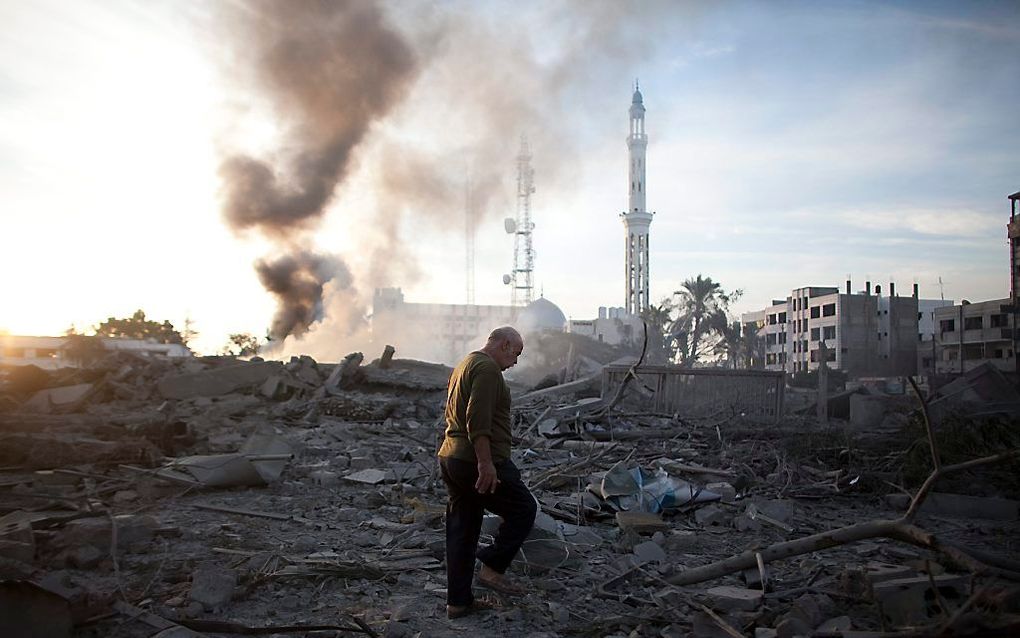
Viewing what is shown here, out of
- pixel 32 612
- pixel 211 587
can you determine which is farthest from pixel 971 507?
pixel 32 612

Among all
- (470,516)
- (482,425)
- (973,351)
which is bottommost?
(470,516)

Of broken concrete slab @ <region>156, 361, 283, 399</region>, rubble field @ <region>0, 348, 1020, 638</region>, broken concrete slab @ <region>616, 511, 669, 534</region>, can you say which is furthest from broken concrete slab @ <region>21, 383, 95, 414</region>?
broken concrete slab @ <region>616, 511, 669, 534</region>

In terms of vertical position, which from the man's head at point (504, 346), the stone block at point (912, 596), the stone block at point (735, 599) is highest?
the man's head at point (504, 346)

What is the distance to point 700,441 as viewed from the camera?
10.8m

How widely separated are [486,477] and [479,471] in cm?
6

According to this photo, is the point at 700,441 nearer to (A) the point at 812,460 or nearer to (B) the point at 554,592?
(A) the point at 812,460

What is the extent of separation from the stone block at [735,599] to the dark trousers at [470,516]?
1.18 m

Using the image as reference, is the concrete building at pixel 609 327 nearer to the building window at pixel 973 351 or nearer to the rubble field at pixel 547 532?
the building window at pixel 973 351

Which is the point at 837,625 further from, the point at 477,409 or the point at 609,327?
the point at 609,327

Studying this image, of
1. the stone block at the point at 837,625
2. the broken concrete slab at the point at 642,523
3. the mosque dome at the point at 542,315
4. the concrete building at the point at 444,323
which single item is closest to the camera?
the stone block at the point at 837,625

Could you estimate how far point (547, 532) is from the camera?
5512 mm

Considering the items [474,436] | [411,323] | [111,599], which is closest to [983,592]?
[474,436]

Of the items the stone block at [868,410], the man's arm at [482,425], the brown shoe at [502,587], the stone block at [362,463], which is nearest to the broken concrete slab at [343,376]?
the stone block at [362,463]

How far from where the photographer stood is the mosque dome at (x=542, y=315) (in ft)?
203
